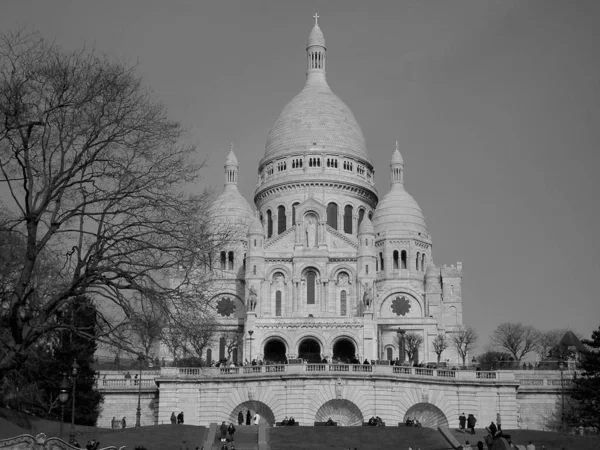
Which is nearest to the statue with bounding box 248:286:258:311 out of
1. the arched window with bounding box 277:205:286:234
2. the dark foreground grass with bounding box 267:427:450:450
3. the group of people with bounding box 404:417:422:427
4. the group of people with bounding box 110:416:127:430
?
the arched window with bounding box 277:205:286:234

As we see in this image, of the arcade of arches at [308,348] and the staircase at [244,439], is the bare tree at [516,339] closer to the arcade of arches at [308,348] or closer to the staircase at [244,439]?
the arcade of arches at [308,348]

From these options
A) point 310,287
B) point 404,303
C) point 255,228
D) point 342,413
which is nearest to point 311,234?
point 310,287

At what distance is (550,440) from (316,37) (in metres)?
90.0

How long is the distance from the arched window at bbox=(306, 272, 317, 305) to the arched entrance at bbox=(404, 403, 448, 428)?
1676 inches

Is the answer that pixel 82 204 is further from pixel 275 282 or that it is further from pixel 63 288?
pixel 275 282

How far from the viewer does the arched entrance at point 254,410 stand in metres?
60.5

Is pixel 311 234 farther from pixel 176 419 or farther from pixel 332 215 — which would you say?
pixel 176 419

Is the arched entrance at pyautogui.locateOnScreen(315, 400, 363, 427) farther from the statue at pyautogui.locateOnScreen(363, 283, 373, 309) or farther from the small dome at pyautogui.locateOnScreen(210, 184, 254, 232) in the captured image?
the small dome at pyautogui.locateOnScreen(210, 184, 254, 232)

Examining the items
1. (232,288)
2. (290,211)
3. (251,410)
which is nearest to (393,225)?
(290,211)

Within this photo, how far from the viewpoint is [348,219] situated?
388 feet

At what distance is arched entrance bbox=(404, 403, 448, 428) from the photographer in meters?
61.4

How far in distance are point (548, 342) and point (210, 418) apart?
60099 mm

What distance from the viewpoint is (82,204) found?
82.7 ft

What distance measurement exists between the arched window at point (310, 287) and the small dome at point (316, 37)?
41.0 metres
